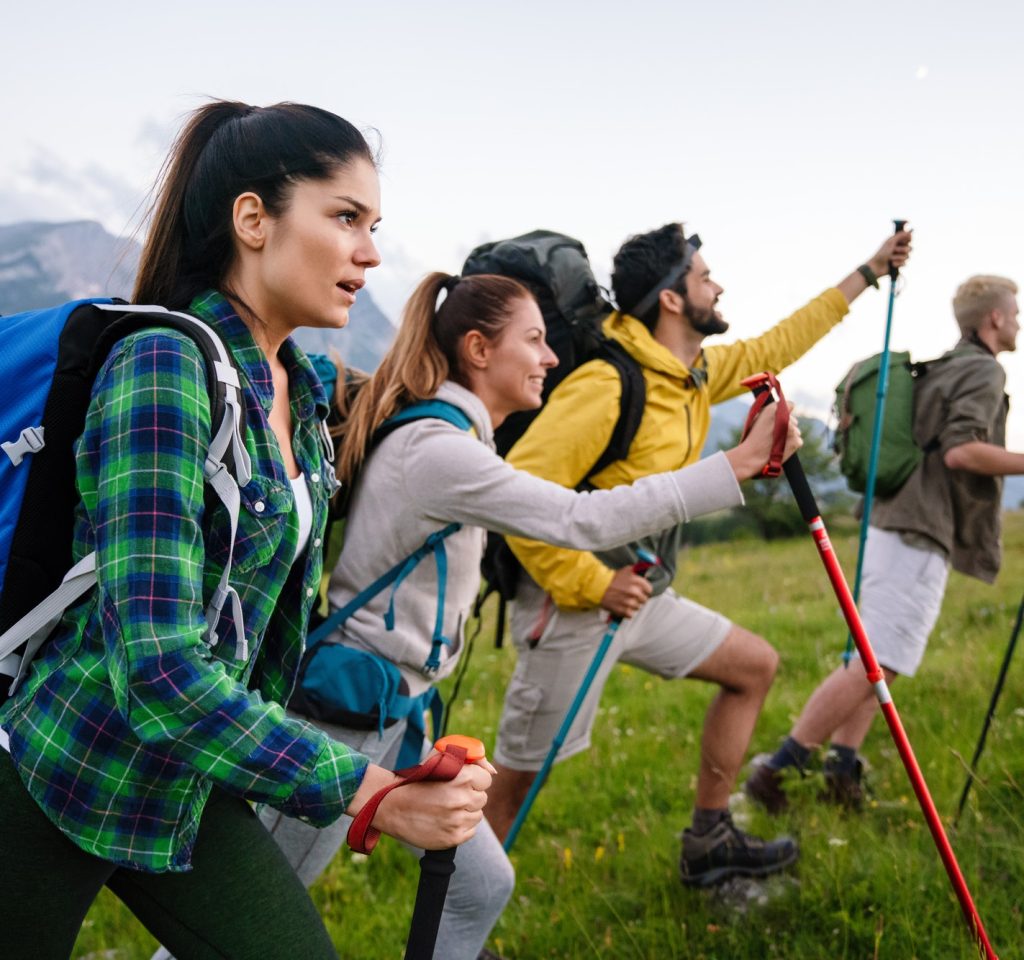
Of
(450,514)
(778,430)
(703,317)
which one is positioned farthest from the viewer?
(703,317)

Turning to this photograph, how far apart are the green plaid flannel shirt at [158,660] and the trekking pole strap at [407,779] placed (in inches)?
1.6

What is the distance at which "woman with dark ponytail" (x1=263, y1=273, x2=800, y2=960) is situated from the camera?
291cm

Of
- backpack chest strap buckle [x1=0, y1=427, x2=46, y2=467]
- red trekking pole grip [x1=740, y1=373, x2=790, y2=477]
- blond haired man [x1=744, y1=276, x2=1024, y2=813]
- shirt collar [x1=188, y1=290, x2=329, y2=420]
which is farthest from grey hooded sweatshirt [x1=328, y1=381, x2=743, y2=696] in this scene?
blond haired man [x1=744, y1=276, x2=1024, y2=813]

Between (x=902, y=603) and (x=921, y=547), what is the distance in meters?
0.31

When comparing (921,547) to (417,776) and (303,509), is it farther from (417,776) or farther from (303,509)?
(417,776)

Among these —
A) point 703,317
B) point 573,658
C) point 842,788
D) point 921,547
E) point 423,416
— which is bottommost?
point 842,788

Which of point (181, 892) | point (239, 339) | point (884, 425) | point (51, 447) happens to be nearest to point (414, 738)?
point (181, 892)

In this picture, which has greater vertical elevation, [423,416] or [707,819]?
[423,416]

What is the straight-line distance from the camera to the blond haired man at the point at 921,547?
16.5 feet

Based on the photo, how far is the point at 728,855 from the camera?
4164mm

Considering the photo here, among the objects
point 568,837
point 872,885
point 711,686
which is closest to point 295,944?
point 872,885

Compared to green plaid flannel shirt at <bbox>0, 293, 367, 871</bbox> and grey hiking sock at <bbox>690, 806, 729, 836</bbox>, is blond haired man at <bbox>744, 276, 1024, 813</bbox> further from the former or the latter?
green plaid flannel shirt at <bbox>0, 293, 367, 871</bbox>

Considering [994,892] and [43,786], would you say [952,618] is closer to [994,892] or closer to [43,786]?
[994,892]

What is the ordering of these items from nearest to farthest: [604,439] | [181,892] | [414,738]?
[181,892] → [414,738] → [604,439]
